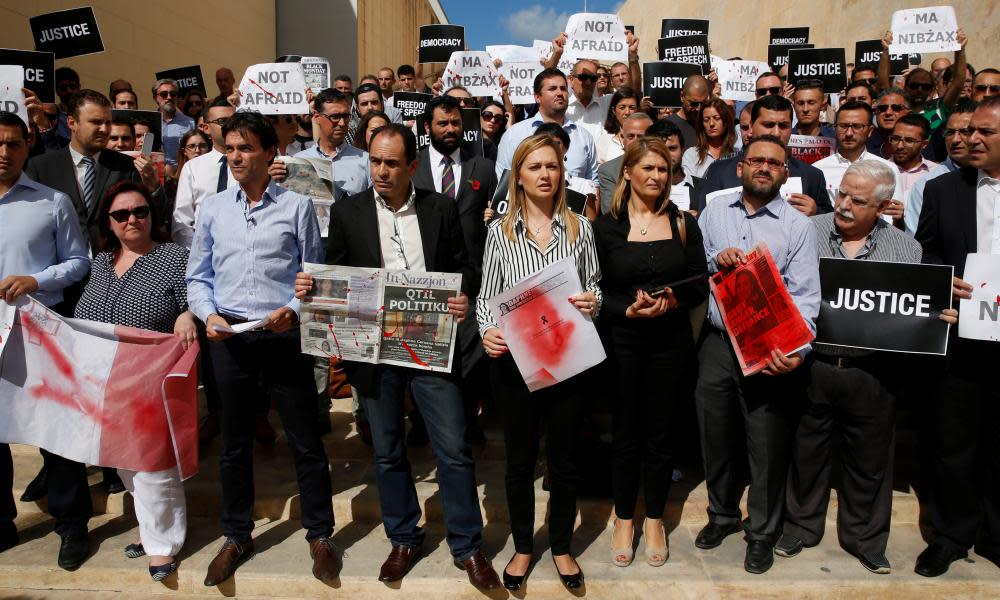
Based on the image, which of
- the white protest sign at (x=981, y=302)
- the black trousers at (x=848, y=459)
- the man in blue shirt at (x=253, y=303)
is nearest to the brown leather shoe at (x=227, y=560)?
the man in blue shirt at (x=253, y=303)

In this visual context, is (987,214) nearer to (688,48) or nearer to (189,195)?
(189,195)

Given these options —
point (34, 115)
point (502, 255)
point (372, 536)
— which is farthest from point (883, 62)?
point (34, 115)

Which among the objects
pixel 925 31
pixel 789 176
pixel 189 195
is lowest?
pixel 189 195

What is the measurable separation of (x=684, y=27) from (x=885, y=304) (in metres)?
7.26

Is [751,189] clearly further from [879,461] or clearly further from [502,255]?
[879,461]

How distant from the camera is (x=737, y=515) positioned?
14.0ft

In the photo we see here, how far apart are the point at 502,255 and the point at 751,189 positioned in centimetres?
149

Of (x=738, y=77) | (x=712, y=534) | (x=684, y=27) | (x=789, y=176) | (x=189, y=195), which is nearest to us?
(x=712, y=534)

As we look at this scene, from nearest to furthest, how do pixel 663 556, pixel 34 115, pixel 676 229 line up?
pixel 676 229
pixel 663 556
pixel 34 115

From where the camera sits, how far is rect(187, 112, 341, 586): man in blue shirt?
145 inches

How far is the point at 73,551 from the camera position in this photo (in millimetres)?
4125

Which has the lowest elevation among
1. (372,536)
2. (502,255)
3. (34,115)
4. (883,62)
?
(372,536)

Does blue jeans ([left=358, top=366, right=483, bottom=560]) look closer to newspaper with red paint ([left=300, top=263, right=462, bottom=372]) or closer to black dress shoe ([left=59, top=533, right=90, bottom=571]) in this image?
newspaper with red paint ([left=300, top=263, right=462, bottom=372])

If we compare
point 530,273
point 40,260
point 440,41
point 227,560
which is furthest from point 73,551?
point 440,41
